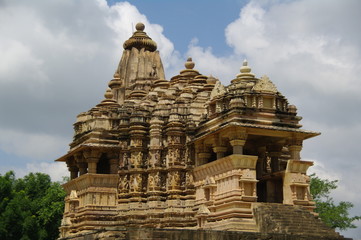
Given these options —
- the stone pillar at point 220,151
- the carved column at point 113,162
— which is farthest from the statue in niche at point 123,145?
the stone pillar at point 220,151

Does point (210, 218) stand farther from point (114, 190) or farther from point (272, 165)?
point (114, 190)

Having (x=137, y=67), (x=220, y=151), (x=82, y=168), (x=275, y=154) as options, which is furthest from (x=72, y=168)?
(x=275, y=154)

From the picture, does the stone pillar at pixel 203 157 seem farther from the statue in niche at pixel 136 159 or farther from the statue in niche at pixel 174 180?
the statue in niche at pixel 136 159

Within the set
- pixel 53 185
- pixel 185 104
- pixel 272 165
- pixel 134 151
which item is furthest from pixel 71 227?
pixel 53 185

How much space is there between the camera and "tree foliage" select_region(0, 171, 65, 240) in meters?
→ 37.4

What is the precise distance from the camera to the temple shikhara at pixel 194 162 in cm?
2288

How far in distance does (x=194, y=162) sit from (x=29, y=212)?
51.4 ft

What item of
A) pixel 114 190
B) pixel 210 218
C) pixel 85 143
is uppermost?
pixel 85 143

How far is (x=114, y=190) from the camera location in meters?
28.4

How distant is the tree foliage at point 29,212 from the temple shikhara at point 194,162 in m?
8.21

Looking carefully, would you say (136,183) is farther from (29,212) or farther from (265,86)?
(29,212)

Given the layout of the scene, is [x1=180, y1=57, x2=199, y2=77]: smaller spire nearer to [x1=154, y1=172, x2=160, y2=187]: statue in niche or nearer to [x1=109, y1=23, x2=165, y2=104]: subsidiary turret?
[x1=109, y1=23, x2=165, y2=104]: subsidiary turret

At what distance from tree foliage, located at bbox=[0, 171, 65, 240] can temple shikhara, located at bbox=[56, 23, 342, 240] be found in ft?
27.0

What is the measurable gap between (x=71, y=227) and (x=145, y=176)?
469 cm
